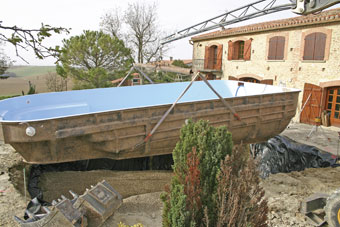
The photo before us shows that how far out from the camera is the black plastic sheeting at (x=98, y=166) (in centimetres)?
585

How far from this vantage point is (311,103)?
12156 millimetres

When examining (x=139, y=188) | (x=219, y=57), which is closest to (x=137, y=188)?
(x=139, y=188)

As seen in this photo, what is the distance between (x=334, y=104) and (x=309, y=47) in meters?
2.91

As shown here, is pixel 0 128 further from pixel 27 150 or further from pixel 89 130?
pixel 89 130

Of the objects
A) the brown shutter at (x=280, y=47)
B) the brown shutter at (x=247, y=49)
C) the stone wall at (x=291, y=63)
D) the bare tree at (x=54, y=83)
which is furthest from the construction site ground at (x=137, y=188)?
the bare tree at (x=54, y=83)

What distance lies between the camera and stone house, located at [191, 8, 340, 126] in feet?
37.1

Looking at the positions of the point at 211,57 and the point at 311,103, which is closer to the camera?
the point at 311,103

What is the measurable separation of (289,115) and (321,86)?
17.1ft

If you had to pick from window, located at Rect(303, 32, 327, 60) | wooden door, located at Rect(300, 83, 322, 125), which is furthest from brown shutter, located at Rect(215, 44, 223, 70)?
wooden door, located at Rect(300, 83, 322, 125)

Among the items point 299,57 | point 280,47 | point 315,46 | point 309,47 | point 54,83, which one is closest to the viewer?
point 315,46

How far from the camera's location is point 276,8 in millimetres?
12102

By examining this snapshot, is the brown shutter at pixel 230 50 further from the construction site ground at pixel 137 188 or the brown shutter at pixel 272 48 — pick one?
the construction site ground at pixel 137 188

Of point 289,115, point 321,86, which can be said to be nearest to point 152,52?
point 321,86

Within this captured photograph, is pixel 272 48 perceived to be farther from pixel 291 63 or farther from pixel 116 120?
pixel 116 120
